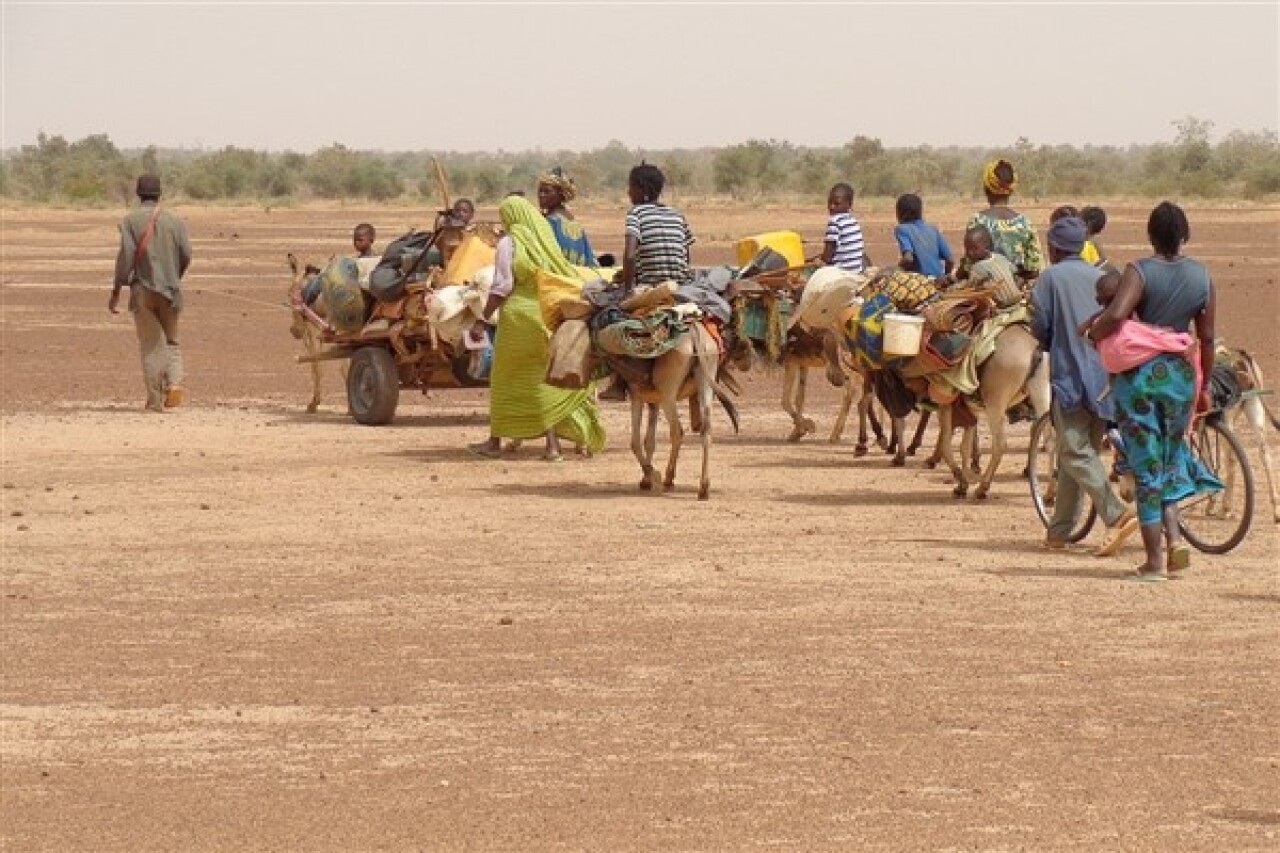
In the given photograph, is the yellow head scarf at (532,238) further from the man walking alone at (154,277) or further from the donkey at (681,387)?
the man walking alone at (154,277)

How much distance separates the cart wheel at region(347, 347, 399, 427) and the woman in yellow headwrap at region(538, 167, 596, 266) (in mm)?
3414

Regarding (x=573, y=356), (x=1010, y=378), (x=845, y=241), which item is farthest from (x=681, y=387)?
(x=845, y=241)

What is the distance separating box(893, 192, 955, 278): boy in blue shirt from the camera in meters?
19.2

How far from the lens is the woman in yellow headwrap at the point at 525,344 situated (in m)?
19.2

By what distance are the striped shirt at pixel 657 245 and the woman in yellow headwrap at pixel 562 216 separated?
1.49 meters

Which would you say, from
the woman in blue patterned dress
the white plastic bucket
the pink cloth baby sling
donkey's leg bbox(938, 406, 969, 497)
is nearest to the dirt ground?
donkey's leg bbox(938, 406, 969, 497)

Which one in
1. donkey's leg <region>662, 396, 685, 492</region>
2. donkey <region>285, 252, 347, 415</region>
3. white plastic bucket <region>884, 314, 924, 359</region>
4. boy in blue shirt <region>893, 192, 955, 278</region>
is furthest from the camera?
donkey <region>285, 252, 347, 415</region>

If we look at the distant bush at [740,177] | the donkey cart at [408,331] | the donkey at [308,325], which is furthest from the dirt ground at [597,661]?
the distant bush at [740,177]

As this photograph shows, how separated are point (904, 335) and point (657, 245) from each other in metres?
1.68

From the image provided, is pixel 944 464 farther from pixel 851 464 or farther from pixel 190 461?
pixel 190 461

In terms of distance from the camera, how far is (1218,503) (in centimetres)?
1683

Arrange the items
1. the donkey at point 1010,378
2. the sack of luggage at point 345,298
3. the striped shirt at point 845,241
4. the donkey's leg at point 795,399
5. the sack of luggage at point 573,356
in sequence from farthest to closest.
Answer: the sack of luggage at point 345,298 < the donkey's leg at point 795,399 < the striped shirt at point 845,241 < the sack of luggage at point 573,356 < the donkey at point 1010,378

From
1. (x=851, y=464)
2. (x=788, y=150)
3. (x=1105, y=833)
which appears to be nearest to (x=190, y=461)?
(x=851, y=464)

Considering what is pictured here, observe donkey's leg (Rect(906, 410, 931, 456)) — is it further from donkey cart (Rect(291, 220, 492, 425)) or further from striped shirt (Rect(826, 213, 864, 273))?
donkey cart (Rect(291, 220, 492, 425))
